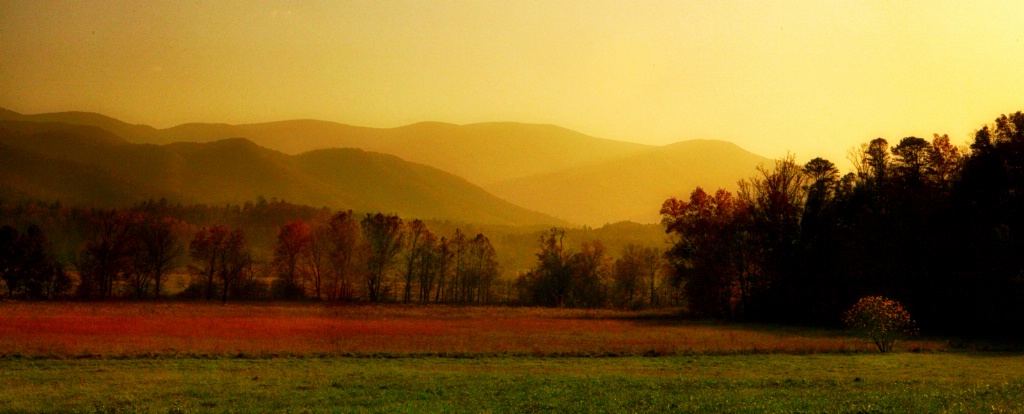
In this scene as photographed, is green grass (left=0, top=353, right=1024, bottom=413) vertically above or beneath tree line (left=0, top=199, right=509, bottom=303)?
beneath

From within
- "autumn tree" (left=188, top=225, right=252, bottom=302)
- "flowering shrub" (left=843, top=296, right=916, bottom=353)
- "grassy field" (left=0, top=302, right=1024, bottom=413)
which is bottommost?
"grassy field" (left=0, top=302, right=1024, bottom=413)

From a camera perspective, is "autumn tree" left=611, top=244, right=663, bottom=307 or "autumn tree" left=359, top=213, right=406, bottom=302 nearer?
"autumn tree" left=359, top=213, right=406, bottom=302

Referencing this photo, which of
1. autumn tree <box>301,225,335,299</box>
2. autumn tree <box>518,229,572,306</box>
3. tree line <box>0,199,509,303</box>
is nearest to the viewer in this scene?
tree line <box>0,199,509,303</box>

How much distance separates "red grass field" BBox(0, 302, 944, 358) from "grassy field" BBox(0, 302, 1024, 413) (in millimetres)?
192

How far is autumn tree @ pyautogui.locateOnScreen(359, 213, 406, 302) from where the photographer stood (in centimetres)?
9606

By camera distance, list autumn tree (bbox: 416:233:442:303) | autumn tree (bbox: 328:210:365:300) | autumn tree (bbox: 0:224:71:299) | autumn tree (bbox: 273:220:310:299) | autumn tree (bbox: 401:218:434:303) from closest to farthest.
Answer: autumn tree (bbox: 0:224:71:299) → autumn tree (bbox: 273:220:310:299) → autumn tree (bbox: 328:210:365:300) → autumn tree (bbox: 401:218:434:303) → autumn tree (bbox: 416:233:442:303)

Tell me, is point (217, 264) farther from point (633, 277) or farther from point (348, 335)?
point (633, 277)

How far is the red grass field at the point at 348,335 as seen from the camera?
3445 centimetres

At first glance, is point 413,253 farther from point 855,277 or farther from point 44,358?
point 44,358

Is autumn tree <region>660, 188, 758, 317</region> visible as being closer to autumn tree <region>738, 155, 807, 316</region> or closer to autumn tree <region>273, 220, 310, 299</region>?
autumn tree <region>738, 155, 807, 316</region>

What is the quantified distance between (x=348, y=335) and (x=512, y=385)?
23.6m

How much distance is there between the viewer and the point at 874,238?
61.4 m

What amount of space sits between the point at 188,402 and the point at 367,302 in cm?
7061

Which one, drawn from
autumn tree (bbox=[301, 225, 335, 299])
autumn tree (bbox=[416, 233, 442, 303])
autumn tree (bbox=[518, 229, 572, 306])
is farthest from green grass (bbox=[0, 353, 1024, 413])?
autumn tree (bbox=[416, 233, 442, 303])
